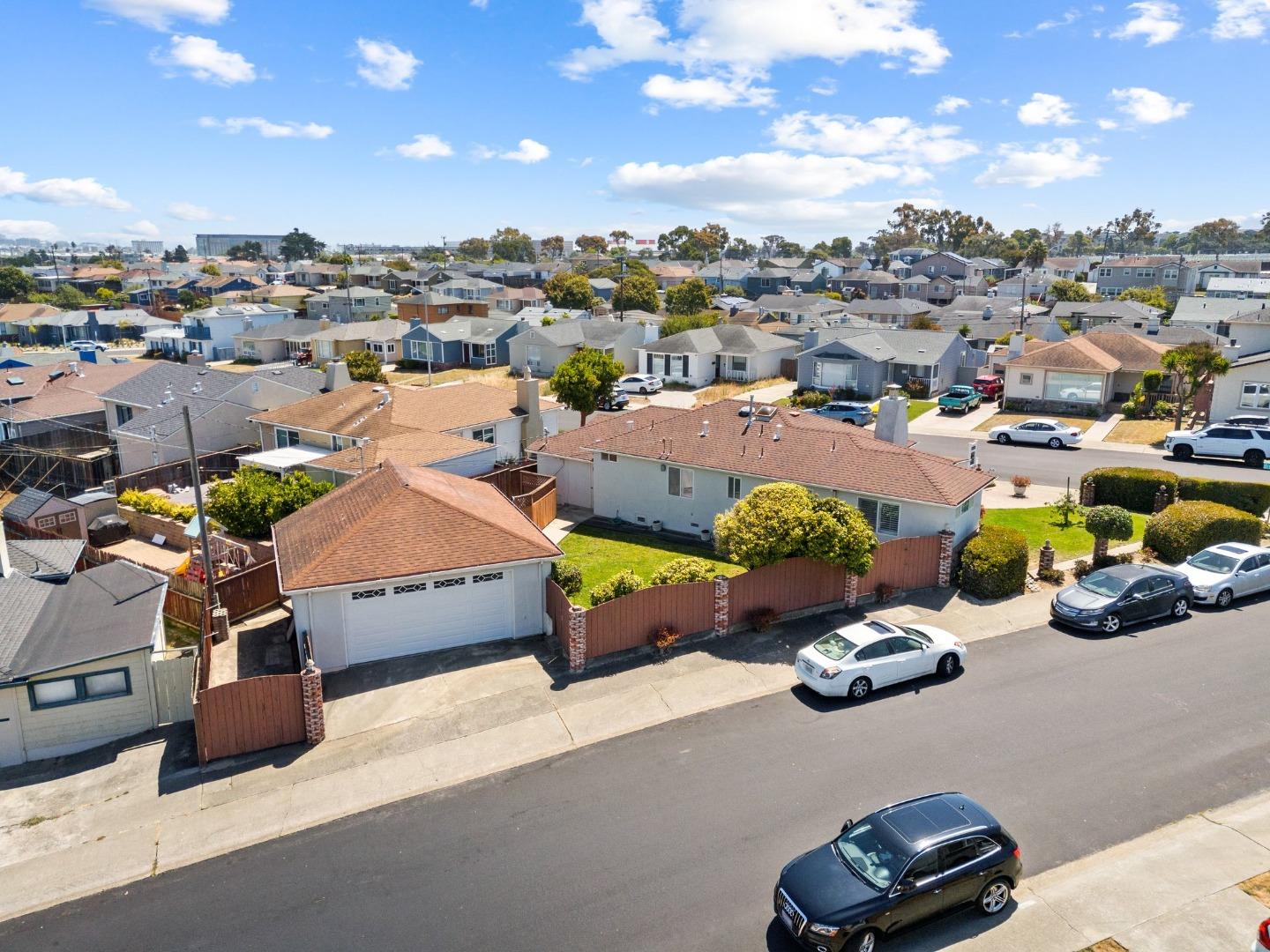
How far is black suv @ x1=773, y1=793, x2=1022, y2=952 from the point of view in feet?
34.0

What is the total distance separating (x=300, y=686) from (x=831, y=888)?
1094cm

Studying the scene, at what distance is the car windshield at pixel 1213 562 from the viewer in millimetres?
22672

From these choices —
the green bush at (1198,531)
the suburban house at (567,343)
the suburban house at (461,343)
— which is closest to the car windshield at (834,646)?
the green bush at (1198,531)

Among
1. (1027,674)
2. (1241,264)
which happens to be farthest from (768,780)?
(1241,264)

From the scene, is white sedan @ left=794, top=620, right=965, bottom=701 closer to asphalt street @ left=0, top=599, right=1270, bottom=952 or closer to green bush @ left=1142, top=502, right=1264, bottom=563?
asphalt street @ left=0, top=599, right=1270, bottom=952

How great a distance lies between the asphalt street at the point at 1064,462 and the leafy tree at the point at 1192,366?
191 inches

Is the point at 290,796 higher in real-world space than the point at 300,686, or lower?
lower

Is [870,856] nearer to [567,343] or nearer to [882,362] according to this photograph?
[882,362]

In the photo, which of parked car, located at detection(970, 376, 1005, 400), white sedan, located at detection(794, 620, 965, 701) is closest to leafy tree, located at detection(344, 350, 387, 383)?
parked car, located at detection(970, 376, 1005, 400)

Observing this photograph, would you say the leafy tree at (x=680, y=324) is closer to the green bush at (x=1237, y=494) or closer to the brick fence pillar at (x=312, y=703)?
the green bush at (x=1237, y=494)

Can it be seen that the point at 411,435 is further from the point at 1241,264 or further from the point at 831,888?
the point at 1241,264

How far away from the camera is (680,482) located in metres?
29.5

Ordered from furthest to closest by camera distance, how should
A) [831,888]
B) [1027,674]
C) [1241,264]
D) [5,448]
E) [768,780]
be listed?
[1241,264] < [5,448] < [1027,674] < [768,780] < [831,888]

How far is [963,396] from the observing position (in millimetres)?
52156
